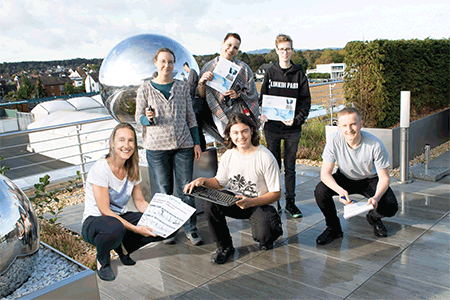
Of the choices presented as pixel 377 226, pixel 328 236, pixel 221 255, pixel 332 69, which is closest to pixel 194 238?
pixel 221 255

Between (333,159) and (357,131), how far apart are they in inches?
13.9

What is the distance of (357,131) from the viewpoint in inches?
136

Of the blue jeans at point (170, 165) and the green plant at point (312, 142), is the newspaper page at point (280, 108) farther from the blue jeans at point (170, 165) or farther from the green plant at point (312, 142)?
the green plant at point (312, 142)

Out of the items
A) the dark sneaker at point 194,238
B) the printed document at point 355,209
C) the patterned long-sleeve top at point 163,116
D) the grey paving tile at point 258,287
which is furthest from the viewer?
the dark sneaker at point 194,238

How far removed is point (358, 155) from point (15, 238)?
9.47 feet

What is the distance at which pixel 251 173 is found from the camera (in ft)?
11.1

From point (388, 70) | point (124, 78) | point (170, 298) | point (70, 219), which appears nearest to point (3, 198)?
point (170, 298)

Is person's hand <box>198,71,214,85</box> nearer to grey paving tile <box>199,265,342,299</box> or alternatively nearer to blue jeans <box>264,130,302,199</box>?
blue jeans <box>264,130,302,199</box>

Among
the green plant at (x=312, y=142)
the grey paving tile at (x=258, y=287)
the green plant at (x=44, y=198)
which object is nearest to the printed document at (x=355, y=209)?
the grey paving tile at (x=258, y=287)

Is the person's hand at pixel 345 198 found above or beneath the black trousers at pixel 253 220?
above

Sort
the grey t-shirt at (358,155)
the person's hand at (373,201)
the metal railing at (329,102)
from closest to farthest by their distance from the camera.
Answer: the person's hand at (373,201) → the grey t-shirt at (358,155) → the metal railing at (329,102)

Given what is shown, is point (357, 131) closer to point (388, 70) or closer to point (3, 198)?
point (3, 198)

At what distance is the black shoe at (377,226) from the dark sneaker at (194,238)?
66.6 inches

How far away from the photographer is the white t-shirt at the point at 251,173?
3.32m
